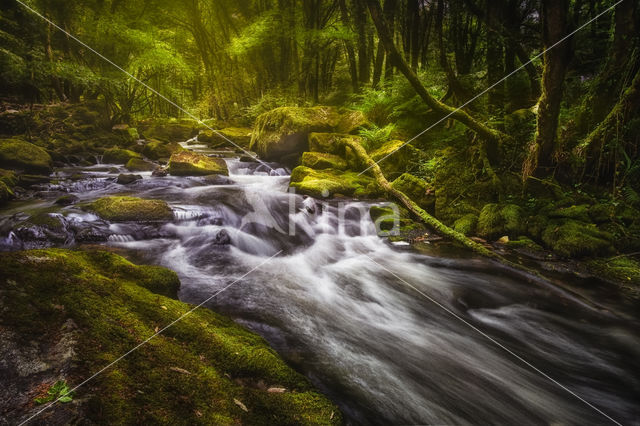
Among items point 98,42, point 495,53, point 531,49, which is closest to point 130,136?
point 98,42

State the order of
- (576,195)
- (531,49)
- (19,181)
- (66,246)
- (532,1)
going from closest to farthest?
(66,246) < (576,195) < (532,1) < (19,181) < (531,49)

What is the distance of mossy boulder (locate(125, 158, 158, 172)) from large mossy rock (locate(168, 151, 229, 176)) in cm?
151

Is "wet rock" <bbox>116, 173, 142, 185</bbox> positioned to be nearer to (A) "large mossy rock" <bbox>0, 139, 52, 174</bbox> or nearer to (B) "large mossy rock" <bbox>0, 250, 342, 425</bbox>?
(A) "large mossy rock" <bbox>0, 139, 52, 174</bbox>

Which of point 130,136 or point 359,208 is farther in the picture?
point 130,136

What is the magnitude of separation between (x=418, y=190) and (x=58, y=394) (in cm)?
705

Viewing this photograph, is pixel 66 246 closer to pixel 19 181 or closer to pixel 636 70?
pixel 19 181

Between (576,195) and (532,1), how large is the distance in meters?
5.24

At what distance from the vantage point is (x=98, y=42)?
12625mm

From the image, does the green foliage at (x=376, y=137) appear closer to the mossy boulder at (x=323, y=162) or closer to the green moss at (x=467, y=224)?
the mossy boulder at (x=323, y=162)

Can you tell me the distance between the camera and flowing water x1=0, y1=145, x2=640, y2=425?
2672 millimetres

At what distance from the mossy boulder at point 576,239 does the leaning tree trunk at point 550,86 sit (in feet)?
4.01

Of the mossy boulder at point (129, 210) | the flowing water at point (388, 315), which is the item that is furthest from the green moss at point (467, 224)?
the mossy boulder at point (129, 210)

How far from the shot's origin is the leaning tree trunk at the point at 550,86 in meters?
4.35

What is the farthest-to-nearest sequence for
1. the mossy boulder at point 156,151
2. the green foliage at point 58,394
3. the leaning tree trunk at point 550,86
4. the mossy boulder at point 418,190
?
the mossy boulder at point 156,151
the mossy boulder at point 418,190
the leaning tree trunk at point 550,86
the green foliage at point 58,394
